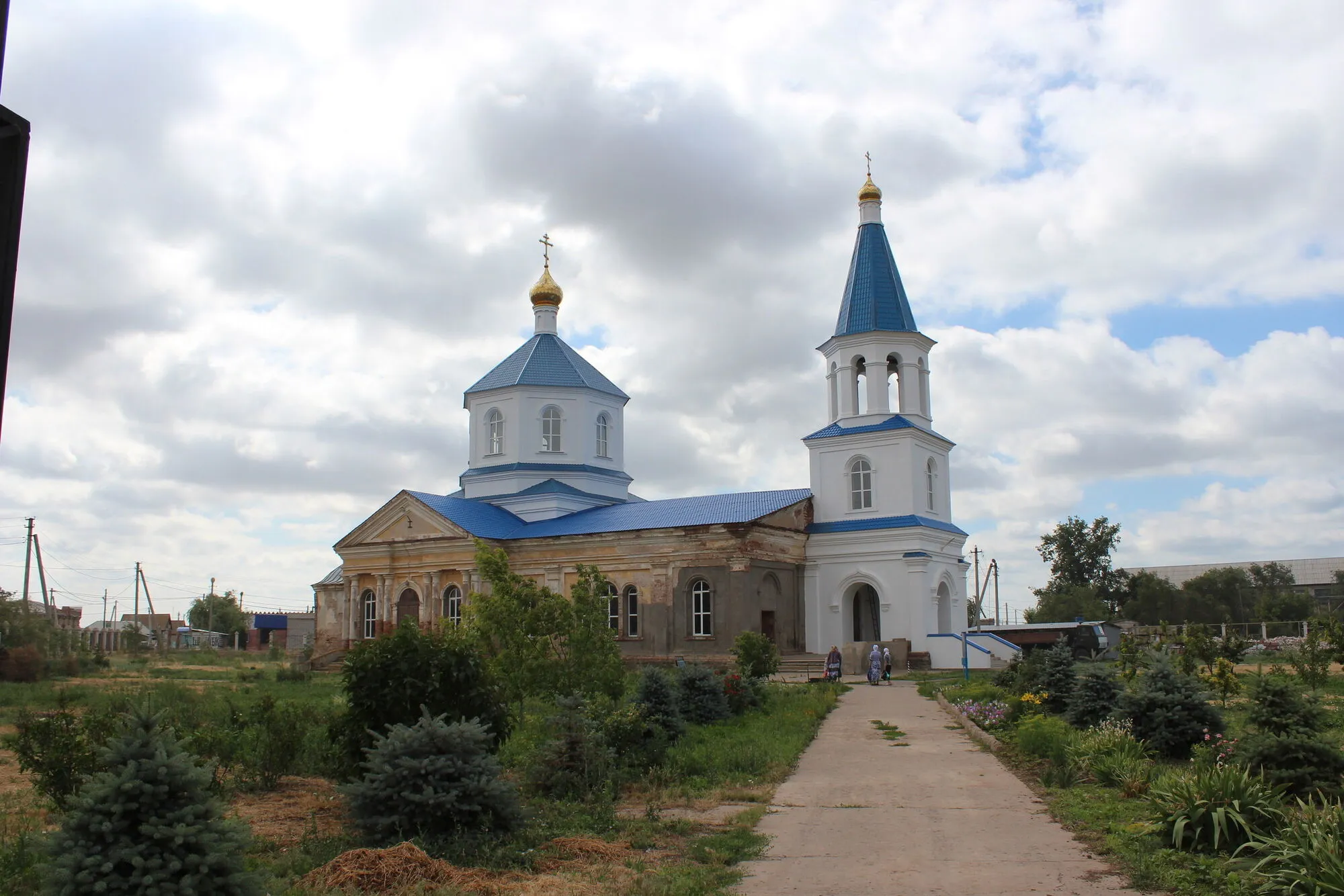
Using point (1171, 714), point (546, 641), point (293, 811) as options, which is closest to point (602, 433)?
point (546, 641)

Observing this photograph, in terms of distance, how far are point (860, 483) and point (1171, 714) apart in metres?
24.0

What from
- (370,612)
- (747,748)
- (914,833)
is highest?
(370,612)

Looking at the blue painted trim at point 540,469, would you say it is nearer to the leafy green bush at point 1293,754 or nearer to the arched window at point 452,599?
the arched window at point 452,599

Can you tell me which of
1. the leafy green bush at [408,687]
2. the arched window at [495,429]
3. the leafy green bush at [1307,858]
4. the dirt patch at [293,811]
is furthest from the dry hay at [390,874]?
the arched window at [495,429]

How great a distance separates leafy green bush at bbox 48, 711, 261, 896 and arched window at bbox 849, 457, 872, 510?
31.5m

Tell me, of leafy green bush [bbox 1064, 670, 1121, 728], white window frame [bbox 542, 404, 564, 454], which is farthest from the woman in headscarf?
white window frame [bbox 542, 404, 564, 454]

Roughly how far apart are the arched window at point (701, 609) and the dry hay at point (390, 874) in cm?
2798

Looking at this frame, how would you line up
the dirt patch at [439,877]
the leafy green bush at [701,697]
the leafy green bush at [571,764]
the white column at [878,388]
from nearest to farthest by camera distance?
1. the dirt patch at [439,877]
2. the leafy green bush at [571,764]
3. the leafy green bush at [701,697]
4. the white column at [878,388]

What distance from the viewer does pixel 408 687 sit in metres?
11.4

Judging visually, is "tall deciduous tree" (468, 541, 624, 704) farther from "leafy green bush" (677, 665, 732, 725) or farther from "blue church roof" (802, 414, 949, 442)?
"blue church roof" (802, 414, 949, 442)

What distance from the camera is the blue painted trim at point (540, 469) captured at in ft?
140

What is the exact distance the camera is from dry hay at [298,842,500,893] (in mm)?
8039

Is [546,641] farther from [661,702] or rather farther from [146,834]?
[146,834]

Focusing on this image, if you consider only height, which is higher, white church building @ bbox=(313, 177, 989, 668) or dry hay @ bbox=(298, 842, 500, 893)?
white church building @ bbox=(313, 177, 989, 668)
